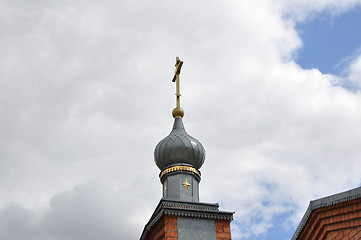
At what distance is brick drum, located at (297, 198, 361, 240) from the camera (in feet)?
26.6

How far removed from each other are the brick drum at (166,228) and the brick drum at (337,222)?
579cm

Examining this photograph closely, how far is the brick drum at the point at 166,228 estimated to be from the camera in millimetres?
14281

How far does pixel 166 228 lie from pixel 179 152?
4065 mm

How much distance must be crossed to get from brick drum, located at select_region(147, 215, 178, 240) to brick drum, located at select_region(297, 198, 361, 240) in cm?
579

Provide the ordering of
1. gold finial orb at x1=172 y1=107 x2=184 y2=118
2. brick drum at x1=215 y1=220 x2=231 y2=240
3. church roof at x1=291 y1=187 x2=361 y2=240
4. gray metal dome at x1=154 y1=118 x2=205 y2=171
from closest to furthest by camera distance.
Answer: church roof at x1=291 y1=187 x2=361 y2=240 < brick drum at x1=215 y1=220 x2=231 y2=240 < gray metal dome at x1=154 y1=118 x2=205 y2=171 < gold finial orb at x1=172 y1=107 x2=184 y2=118

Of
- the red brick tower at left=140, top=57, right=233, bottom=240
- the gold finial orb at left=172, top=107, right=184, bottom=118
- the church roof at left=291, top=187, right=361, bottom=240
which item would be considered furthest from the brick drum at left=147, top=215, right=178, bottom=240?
the gold finial orb at left=172, top=107, right=184, bottom=118

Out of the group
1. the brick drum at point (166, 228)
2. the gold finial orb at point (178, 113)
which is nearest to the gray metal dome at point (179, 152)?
the gold finial orb at point (178, 113)

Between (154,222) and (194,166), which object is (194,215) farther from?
(194,166)

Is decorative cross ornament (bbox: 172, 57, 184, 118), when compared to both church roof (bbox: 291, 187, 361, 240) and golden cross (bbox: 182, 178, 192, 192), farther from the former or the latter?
church roof (bbox: 291, 187, 361, 240)

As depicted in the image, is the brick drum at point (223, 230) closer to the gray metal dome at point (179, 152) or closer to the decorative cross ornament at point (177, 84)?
the gray metal dome at point (179, 152)

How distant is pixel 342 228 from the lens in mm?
8398

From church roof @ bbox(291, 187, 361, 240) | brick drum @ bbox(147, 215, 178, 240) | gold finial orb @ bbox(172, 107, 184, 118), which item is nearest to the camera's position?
church roof @ bbox(291, 187, 361, 240)

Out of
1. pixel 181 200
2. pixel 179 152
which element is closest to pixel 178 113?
pixel 179 152

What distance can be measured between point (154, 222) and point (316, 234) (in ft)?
22.8
